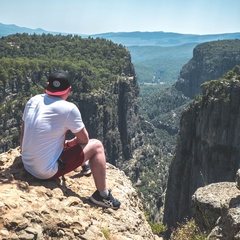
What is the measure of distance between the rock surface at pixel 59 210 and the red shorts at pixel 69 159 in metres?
0.51

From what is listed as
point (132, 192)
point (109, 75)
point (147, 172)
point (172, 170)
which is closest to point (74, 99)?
point (109, 75)

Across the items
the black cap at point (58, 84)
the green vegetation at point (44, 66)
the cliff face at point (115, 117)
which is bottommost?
the cliff face at point (115, 117)

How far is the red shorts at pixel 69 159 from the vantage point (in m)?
9.41

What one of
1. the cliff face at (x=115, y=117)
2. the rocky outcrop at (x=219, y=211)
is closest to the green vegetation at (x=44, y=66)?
the cliff face at (x=115, y=117)

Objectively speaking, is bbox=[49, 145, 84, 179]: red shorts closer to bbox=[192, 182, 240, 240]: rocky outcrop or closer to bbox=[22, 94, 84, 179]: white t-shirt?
bbox=[22, 94, 84, 179]: white t-shirt

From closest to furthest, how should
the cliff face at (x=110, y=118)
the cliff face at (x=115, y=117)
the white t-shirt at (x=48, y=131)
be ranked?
the white t-shirt at (x=48, y=131), the cliff face at (x=110, y=118), the cliff face at (x=115, y=117)

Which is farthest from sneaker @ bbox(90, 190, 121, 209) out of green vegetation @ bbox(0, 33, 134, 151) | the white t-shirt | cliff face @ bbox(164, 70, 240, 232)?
green vegetation @ bbox(0, 33, 134, 151)

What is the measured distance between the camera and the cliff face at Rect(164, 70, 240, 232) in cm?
6281

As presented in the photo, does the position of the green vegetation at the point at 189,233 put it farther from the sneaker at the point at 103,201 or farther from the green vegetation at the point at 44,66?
the green vegetation at the point at 44,66

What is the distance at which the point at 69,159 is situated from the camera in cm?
951

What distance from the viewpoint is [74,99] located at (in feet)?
398

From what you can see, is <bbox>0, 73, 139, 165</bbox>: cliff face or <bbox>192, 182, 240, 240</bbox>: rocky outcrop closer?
<bbox>192, 182, 240, 240</bbox>: rocky outcrop

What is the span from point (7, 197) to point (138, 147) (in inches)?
6102

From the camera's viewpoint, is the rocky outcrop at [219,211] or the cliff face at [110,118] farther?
the cliff face at [110,118]
